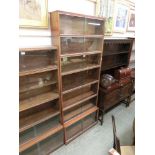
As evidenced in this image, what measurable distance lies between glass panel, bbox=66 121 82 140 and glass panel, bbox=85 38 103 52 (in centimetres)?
140

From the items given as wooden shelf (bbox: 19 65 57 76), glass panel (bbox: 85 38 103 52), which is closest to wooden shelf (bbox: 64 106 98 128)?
wooden shelf (bbox: 19 65 57 76)

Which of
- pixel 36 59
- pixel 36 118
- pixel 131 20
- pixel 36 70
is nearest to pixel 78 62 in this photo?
pixel 36 59

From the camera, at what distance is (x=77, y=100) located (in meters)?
2.42

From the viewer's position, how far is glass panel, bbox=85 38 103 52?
2340 millimetres

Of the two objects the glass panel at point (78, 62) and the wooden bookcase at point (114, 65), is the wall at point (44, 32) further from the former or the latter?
the wooden bookcase at point (114, 65)

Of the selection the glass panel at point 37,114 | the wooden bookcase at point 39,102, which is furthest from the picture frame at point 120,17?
the glass panel at point 37,114

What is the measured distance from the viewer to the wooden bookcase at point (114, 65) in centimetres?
275

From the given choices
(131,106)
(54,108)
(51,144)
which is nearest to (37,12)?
(54,108)

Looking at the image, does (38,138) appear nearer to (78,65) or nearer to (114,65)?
(78,65)

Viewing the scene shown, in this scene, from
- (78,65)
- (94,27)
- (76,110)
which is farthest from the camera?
(76,110)

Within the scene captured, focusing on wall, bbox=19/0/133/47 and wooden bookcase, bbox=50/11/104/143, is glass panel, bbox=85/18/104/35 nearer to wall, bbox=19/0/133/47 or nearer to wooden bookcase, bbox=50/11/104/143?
wooden bookcase, bbox=50/11/104/143

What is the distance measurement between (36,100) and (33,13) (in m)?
1.12
